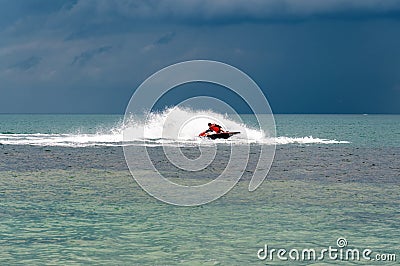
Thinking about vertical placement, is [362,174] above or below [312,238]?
above

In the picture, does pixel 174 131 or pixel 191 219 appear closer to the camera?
pixel 191 219

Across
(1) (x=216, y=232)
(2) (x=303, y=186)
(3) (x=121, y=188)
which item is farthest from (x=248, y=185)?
(1) (x=216, y=232)

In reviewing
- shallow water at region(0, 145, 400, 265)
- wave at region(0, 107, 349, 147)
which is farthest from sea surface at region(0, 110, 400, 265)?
wave at region(0, 107, 349, 147)

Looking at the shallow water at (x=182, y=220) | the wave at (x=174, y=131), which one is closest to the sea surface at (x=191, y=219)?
the shallow water at (x=182, y=220)

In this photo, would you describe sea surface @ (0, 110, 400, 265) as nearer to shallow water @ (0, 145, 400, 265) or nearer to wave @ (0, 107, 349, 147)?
shallow water @ (0, 145, 400, 265)

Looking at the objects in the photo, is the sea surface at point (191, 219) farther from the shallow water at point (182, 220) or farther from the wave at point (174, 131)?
the wave at point (174, 131)

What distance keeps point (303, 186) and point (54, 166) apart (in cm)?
1764

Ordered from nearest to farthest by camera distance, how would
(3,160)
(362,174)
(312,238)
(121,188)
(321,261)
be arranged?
(321,261)
(312,238)
(121,188)
(362,174)
(3,160)

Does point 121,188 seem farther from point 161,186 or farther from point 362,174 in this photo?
point 362,174

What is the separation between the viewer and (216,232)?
17891mm
